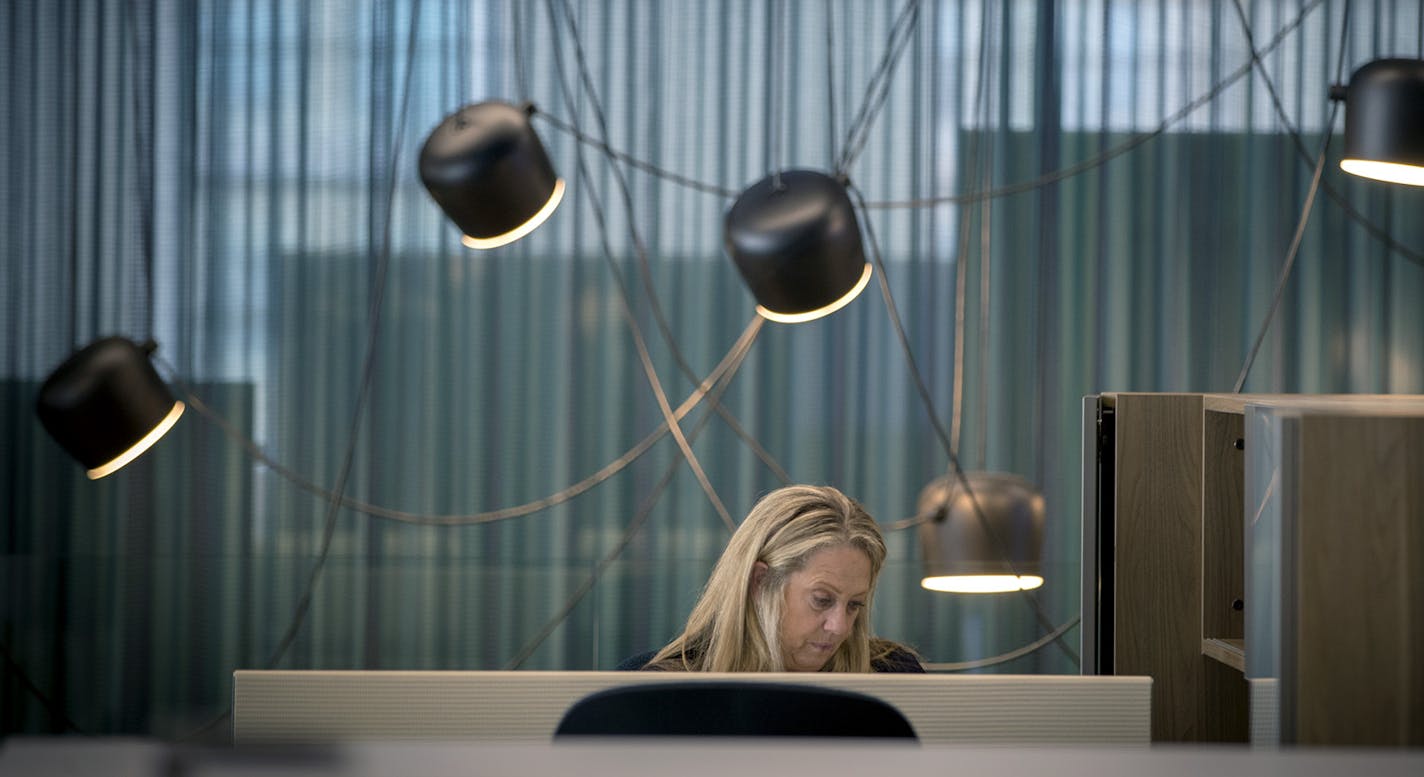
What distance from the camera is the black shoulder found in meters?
1.95

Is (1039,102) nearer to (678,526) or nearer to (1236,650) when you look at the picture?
(678,526)

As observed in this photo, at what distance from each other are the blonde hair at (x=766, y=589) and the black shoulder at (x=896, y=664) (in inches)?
1.8

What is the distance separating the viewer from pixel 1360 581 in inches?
28.9

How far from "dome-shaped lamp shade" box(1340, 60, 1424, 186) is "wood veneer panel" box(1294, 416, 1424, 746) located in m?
1.44

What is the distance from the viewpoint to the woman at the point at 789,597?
186cm

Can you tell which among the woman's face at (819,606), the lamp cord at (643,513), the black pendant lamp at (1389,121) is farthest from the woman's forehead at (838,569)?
the lamp cord at (643,513)

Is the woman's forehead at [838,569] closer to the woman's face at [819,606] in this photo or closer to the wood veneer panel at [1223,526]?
the woman's face at [819,606]

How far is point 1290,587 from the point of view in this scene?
762 mm

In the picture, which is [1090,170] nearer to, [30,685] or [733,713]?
[30,685]

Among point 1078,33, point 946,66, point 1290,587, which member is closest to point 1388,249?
point 1078,33

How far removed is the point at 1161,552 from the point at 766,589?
1.73 feet

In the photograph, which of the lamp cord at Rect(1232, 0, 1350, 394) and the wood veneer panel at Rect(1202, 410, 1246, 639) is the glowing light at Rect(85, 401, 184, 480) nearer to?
the wood veneer panel at Rect(1202, 410, 1246, 639)

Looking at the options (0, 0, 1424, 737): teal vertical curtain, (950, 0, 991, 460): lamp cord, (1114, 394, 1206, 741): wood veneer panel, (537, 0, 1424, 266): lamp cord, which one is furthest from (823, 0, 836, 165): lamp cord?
(1114, 394, 1206, 741): wood veneer panel

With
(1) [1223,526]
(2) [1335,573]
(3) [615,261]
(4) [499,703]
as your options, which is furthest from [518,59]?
(2) [1335,573]
